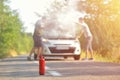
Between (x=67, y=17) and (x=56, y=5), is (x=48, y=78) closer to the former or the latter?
(x=67, y=17)

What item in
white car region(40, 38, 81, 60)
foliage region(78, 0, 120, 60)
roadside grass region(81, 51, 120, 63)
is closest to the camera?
white car region(40, 38, 81, 60)

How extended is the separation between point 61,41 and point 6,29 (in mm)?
37993

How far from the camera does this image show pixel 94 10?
3169 cm

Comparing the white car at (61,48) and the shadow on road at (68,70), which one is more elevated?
the white car at (61,48)

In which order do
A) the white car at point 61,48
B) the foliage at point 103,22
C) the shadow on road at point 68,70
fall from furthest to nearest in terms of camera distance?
the foliage at point 103,22, the white car at point 61,48, the shadow on road at point 68,70

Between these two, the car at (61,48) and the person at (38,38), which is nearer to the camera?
the car at (61,48)

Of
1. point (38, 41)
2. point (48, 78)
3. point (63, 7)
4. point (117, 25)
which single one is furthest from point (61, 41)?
point (63, 7)

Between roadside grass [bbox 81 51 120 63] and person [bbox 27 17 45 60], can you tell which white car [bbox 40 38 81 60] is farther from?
roadside grass [bbox 81 51 120 63]

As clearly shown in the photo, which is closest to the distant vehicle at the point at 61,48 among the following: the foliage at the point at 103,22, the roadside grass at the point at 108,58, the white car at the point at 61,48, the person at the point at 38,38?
the white car at the point at 61,48

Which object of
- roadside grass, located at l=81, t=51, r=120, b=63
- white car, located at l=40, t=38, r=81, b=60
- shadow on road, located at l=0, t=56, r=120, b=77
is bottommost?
roadside grass, located at l=81, t=51, r=120, b=63

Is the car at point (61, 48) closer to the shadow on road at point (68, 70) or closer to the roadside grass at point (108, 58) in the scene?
the roadside grass at point (108, 58)

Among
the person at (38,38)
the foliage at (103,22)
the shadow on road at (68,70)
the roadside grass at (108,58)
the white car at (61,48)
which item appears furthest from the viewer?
the foliage at (103,22)

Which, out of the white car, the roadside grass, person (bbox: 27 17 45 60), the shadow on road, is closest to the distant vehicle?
the white car

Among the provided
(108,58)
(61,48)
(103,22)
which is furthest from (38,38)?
(103,22)
